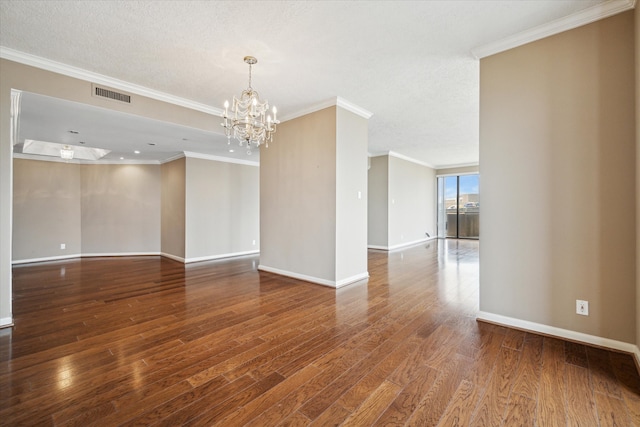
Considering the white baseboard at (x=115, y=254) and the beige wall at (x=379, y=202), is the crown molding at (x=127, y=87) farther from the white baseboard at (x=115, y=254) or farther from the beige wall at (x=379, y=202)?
the white baseboard at (x=115, y=254)

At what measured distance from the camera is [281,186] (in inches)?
193

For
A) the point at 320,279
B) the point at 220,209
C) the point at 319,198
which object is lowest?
the point at 320,279

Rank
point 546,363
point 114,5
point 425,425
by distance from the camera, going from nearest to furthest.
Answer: point 425,425, point 546,363, point 114,5

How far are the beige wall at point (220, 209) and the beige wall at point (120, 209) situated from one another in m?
1.79

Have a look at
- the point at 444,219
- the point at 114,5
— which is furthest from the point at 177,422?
the point at 444,219

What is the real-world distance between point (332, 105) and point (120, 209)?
Answer: 22.1ft

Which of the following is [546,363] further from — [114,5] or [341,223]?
[114,5]

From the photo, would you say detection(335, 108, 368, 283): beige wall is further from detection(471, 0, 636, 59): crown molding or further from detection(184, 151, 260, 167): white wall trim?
detection(184, 151, 260, 167): white wall trim

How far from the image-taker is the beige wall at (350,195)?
4191mm

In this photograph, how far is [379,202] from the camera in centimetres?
813

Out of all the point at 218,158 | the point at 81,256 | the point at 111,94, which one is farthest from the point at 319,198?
the point at 81,256

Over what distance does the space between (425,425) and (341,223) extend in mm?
2913

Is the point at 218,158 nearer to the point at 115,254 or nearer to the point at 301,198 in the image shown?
the point at 301,198

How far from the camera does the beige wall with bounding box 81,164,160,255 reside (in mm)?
7332
